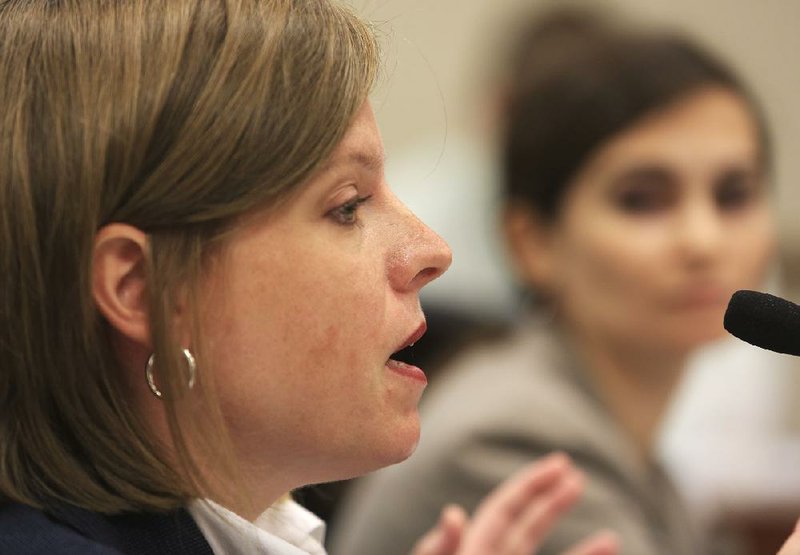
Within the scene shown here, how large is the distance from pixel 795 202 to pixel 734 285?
204 cm

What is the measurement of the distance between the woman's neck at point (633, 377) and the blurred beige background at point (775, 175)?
0.74 meters

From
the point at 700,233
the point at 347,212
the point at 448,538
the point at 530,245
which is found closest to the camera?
the point at 347,212

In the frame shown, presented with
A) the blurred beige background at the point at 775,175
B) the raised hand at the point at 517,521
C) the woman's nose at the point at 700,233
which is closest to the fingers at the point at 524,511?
the raised hand at the point at 517,521

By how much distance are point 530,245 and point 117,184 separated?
1.23 m

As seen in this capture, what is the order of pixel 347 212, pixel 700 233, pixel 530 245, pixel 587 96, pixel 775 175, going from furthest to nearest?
pixel 775 175, pixel 530 245, pixel 587 96, pixel 700 233, pixel 347 212

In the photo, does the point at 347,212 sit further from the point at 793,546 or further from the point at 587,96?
the point at 587,96

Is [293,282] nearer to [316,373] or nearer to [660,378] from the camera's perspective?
[316,373]

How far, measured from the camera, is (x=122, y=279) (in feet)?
2.93

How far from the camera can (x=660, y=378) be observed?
192 centimetres

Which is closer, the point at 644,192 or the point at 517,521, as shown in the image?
the point at 517,521

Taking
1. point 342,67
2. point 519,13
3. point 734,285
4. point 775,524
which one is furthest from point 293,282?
point 519,13

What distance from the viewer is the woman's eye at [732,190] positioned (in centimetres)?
184

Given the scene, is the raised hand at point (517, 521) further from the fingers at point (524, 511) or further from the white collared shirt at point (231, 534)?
the white collared shirt at point (231, 534)

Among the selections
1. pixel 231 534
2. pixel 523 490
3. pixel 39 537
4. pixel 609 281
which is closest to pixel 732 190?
pixel 609 281
